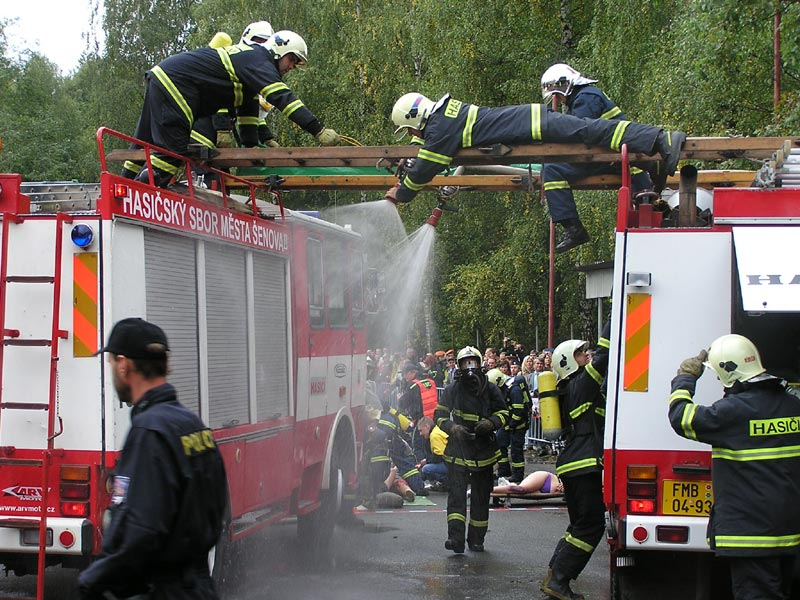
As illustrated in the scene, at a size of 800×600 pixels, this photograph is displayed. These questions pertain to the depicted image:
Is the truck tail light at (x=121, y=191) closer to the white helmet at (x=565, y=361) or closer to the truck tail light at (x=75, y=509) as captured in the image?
the truck tail light at (x=75, y=509)

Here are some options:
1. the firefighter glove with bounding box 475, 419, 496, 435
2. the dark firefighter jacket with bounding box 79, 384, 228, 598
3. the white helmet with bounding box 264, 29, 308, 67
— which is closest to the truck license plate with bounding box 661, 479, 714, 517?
the dark firefighter jacket with bounding box 79, 384, 228, 598

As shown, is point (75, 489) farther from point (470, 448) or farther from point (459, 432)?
point (470, 448)

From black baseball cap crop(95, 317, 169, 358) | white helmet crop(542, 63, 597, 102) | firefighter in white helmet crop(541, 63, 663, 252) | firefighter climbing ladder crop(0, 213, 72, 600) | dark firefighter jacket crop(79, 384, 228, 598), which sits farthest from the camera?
white helmet crop(542, 63, 597, 102)

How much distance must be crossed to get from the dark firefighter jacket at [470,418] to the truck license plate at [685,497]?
4.40 meters

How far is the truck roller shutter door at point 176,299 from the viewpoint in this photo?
649 cm

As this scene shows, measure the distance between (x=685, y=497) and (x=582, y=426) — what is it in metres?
1.89

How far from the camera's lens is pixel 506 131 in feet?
24.0

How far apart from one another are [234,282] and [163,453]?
14.1 feet

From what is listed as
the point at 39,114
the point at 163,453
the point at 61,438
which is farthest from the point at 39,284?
the point at 39,114

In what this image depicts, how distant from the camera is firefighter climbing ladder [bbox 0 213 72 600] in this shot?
235 inches

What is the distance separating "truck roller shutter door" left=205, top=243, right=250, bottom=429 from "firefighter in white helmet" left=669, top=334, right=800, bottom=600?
126 inches

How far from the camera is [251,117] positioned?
8375 mm

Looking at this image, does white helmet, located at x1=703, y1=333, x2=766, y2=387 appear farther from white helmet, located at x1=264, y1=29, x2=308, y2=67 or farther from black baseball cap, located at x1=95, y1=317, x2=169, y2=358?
white helmet, located at x1=264, y1=29, x2=308, y2=67

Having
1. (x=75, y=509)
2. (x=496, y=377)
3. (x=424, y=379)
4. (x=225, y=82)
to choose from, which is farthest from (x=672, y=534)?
(x=424, y=379)
